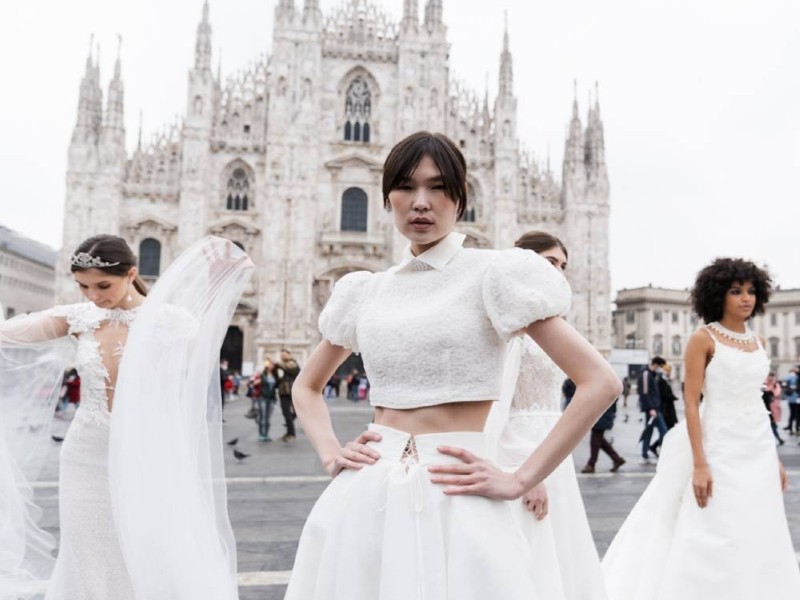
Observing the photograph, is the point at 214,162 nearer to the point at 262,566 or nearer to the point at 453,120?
the point at 453,120

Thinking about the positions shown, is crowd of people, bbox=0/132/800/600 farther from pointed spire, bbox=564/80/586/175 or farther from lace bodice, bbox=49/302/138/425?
pointed spire, bbox=564/80/586/175

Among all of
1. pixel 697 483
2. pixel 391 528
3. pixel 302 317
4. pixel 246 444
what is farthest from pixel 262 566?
pixel 302 317

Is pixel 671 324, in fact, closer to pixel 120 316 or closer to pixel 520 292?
pixel 120 316

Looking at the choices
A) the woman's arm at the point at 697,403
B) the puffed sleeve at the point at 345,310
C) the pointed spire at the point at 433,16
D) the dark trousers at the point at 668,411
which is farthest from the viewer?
the pointed spire at the point at 433,16

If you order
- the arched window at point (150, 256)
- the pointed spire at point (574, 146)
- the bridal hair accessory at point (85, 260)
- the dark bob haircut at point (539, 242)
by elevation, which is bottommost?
the bridal hair accessory at point (85, 260)

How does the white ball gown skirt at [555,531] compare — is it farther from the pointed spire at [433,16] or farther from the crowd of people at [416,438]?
the pointed spire at [433,16]

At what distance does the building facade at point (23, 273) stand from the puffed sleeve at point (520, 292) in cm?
5578

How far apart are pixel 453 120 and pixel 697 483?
29025 mm

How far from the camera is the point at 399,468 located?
149cm

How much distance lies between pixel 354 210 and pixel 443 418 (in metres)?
28.6

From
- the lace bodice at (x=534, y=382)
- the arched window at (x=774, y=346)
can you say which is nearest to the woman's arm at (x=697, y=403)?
the lace bodice at (x=534, y=382)

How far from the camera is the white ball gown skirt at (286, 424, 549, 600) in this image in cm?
139

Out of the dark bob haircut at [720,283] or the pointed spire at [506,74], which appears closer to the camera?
the dark bob haircut at [720,283]

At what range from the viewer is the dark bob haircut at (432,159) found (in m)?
1.56
